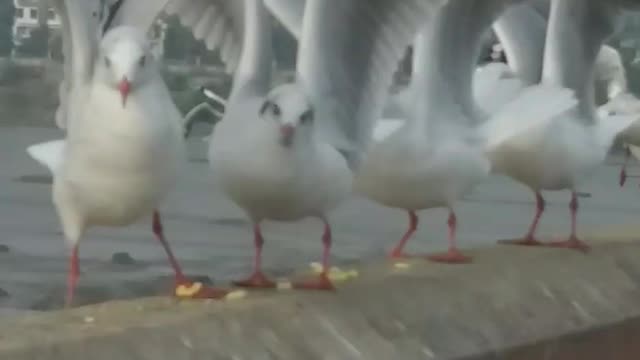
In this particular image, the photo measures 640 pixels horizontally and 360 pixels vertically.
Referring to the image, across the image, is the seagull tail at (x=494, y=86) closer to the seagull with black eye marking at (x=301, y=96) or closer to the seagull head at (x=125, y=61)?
the seagull with black eye marking at (x=301, y=96)

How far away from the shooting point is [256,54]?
4.20 m

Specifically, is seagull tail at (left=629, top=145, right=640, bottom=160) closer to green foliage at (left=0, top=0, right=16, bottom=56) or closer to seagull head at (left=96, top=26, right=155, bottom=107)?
green foliage at (left=0, top=0, right=16, bottom=56)

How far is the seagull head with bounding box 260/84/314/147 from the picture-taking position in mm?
3816

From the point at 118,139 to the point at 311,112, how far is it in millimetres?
576

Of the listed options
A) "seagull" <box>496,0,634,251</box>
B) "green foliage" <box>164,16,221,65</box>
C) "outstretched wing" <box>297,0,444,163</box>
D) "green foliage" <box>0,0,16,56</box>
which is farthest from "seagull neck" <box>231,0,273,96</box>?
"green foliage" <box>0,0,16,56</box>

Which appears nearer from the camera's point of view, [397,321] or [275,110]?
[397,321]

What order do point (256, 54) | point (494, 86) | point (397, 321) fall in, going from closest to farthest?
point (397, 321) < point (256, 54) < point (494, 86)

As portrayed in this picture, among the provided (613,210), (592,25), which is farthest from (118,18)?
(613,210)

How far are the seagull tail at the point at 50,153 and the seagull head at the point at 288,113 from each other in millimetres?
474

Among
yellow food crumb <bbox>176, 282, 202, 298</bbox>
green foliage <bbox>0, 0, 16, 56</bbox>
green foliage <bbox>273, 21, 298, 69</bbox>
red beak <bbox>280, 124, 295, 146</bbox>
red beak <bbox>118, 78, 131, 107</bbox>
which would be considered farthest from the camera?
green foliage <bbox>0, 0, 16, 56</bbox>

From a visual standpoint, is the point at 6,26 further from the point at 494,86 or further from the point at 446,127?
the point at 446,127

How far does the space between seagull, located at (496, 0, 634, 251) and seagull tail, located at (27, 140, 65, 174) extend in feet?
6.22

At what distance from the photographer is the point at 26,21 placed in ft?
18.4

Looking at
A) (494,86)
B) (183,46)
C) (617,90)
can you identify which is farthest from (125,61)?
(617,90)
